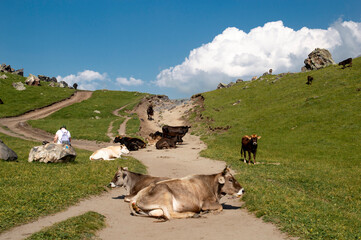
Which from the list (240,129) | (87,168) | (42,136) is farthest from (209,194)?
(42,136)

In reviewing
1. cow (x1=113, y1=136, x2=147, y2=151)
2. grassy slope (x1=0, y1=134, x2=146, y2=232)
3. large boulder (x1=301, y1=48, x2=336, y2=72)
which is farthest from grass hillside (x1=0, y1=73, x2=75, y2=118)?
large boulder (x1=301, y1=48, x2=336, y2=72)

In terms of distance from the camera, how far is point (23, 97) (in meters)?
71.1

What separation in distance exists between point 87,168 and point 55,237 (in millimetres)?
10517

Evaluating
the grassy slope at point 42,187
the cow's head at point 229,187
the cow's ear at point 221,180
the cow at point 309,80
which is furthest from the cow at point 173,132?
the cow at point 309,80

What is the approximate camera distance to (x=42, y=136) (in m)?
40.2

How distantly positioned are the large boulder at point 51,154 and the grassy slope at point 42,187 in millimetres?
→ 568

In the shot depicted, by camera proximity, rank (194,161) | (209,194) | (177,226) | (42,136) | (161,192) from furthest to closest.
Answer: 1. (42,136)
2. (194,161)
3. (209,194)
4. (161,192)
5. (177,226)

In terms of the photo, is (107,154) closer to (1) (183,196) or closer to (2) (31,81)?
(1) (183,196)

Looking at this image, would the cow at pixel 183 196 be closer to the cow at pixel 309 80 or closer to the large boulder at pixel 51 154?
the large boulder at pixel 51 154

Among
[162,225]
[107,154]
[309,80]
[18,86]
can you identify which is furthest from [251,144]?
[18,86]

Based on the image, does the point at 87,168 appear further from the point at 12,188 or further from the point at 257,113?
the point at 257,113

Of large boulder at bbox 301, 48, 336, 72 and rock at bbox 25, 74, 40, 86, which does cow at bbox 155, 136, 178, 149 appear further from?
rock at bbox 25, 74, 40, 86

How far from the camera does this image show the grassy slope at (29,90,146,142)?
4272 cm

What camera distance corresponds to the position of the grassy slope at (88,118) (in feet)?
140
